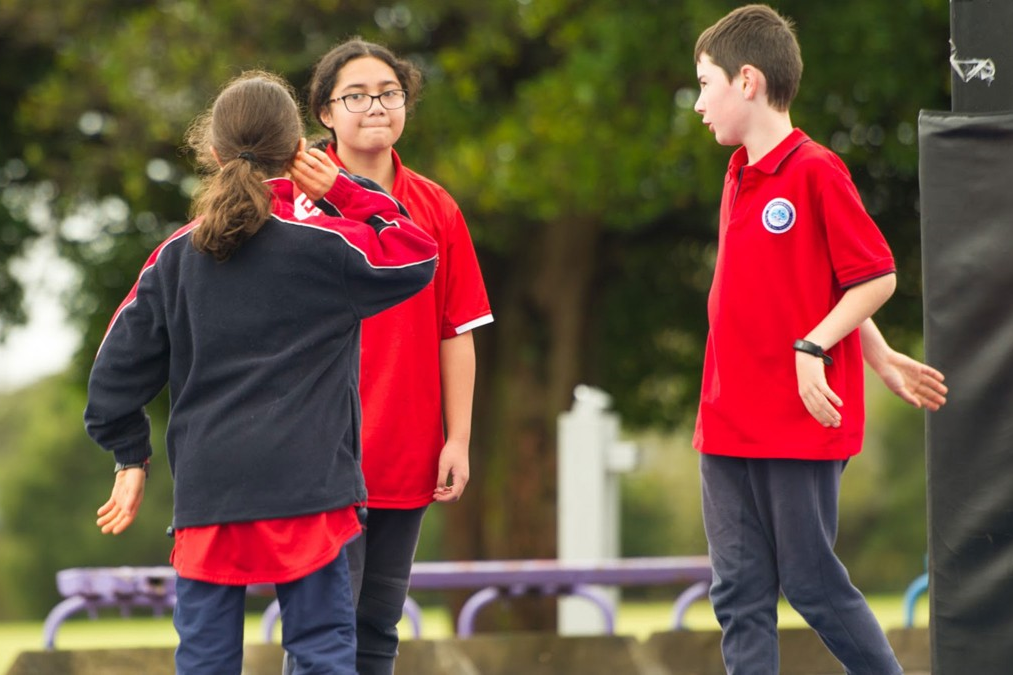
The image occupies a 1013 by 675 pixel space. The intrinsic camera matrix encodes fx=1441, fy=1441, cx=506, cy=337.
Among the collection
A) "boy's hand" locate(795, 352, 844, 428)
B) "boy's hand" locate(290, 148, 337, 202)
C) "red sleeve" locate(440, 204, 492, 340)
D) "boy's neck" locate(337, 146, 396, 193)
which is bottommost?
"boy's hand" locate(795, 352, 844, 428)

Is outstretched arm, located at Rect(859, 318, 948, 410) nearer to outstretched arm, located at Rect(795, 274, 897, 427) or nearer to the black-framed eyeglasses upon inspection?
outstretched arm, located at Rect(795, 274, 897, 427)

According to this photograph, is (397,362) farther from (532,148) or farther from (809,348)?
(532,148)

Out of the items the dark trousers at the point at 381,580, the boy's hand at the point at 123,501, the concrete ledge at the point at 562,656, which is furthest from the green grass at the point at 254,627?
the boy's hand at the point at 123,501

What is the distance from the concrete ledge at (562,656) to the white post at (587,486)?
3312 mm

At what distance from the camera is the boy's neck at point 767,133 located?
350 cm

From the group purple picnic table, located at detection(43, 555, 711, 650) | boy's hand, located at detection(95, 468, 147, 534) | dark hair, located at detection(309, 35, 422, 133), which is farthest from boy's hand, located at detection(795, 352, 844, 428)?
purple picnic table, located at detection(43, 555, 711, 650)

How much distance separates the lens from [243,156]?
308 centimetres

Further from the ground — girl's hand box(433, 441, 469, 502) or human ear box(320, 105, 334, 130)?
human ear box(320, 105, 334, 130)

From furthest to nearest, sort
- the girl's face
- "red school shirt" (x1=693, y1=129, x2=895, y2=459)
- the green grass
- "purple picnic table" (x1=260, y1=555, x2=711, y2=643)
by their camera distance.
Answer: the green grass → "purple picnic table" (x1=260, y1=555, x2=711, y2=643) → the girl's face → "red school shirt" (x1=693, y1=129, x2=895, y2=459)

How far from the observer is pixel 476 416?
43.8 ft

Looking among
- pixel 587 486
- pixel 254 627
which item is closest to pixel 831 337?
pixel 587 486

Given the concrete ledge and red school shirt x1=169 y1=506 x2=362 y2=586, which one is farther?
the concrete ledge

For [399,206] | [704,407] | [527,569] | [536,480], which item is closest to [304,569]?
[399,206]

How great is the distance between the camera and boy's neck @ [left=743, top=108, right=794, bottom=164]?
3500 mm
